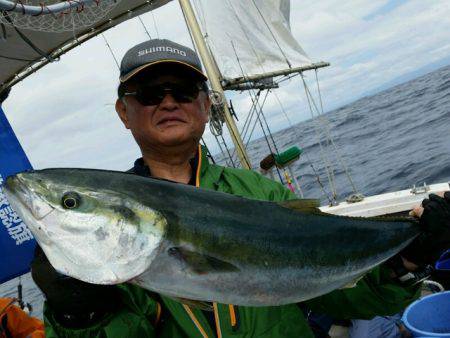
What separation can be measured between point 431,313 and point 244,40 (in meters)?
8.62

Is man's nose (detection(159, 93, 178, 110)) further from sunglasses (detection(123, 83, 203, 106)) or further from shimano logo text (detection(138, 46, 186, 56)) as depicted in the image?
shimano logo text (detection(138, 46, 186, 56))

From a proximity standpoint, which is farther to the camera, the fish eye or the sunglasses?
the sunglasses

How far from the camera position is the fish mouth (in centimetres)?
165

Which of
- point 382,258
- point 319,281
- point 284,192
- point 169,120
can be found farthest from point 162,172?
Answer: point 382,258

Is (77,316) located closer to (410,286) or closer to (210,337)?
(210,337)

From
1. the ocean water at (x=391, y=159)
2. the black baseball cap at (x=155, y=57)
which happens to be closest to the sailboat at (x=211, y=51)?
the ocean water at (x=391, y=159)

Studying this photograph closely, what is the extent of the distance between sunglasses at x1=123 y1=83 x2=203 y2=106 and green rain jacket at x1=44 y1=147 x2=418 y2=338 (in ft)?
1.35

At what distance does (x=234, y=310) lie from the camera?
223 centimetres

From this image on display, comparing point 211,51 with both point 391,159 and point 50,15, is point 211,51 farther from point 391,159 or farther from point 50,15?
point 391,159

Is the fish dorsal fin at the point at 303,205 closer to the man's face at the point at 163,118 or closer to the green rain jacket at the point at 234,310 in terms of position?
the green rain jacket at the point at 234,310

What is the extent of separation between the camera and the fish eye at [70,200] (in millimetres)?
1697

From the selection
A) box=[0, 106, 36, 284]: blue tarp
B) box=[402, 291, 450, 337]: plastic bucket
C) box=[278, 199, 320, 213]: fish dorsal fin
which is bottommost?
box=[402, 291, 450, 337]: plastic bucket

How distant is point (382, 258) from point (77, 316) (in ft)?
5.64

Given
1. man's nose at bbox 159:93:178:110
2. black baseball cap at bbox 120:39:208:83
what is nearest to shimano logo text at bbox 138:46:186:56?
black baseball cap at bbox 120:39:208:83
